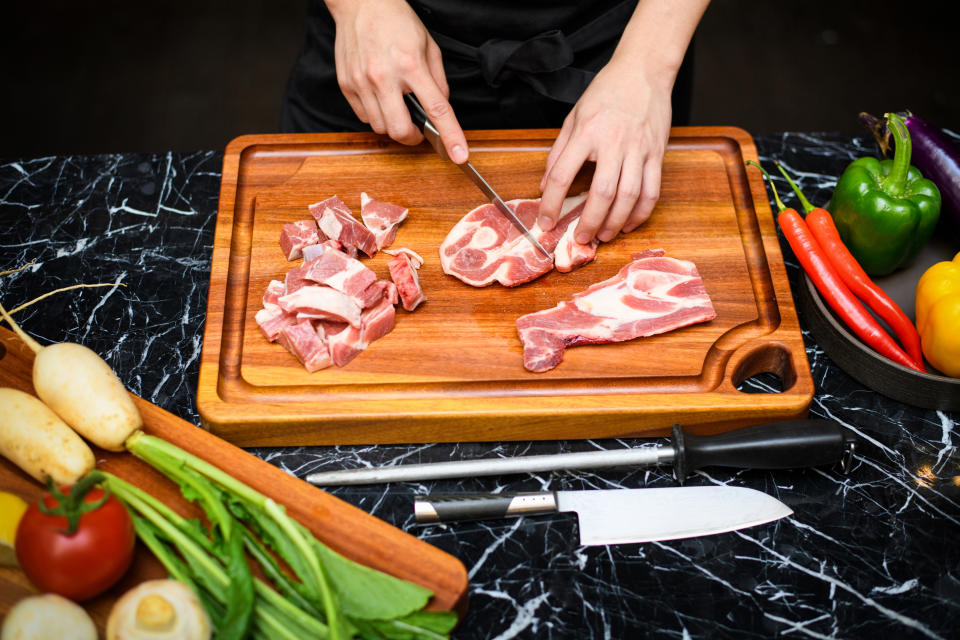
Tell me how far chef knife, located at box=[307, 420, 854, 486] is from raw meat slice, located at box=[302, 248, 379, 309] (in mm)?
528

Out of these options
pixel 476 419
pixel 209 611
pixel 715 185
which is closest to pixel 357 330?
pixel 476 419

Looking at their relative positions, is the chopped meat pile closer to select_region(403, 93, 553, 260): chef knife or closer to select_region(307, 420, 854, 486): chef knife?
select_region(403, 93, 553, 260): chef knife

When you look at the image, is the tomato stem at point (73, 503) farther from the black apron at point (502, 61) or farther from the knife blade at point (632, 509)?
the black apron at point (502, 61)

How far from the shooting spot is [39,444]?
191 cm

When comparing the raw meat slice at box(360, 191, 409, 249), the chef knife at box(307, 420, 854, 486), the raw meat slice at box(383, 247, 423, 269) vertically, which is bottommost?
the chef knife at box(307, 420, 854, 486)

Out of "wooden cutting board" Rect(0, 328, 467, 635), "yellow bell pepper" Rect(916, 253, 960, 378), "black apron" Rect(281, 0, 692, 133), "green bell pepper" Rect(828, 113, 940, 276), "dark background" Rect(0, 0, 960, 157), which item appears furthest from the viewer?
"dark background" Rect(0, 0, 960, 157)

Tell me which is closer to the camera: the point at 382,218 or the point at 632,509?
the point at 632,509

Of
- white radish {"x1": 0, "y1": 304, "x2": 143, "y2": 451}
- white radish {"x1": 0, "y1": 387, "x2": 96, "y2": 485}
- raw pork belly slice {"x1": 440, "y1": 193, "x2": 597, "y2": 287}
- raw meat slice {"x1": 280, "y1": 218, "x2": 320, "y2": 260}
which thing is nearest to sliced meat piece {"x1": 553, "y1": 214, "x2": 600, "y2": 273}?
raw pork belly slice {"x1": 440, "y1": 193, "x2": 597, "y2": 287}

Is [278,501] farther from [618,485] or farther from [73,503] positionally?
[618,485]

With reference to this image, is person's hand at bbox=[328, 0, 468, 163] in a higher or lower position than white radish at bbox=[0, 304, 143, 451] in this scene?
higher

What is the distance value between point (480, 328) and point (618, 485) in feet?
1.94

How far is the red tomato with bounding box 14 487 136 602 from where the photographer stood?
167cm

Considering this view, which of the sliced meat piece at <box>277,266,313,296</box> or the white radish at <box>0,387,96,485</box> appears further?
the sliced meat piece at <box>277,266,313,296</box>

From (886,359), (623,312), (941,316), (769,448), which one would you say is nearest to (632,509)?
(769,448)
